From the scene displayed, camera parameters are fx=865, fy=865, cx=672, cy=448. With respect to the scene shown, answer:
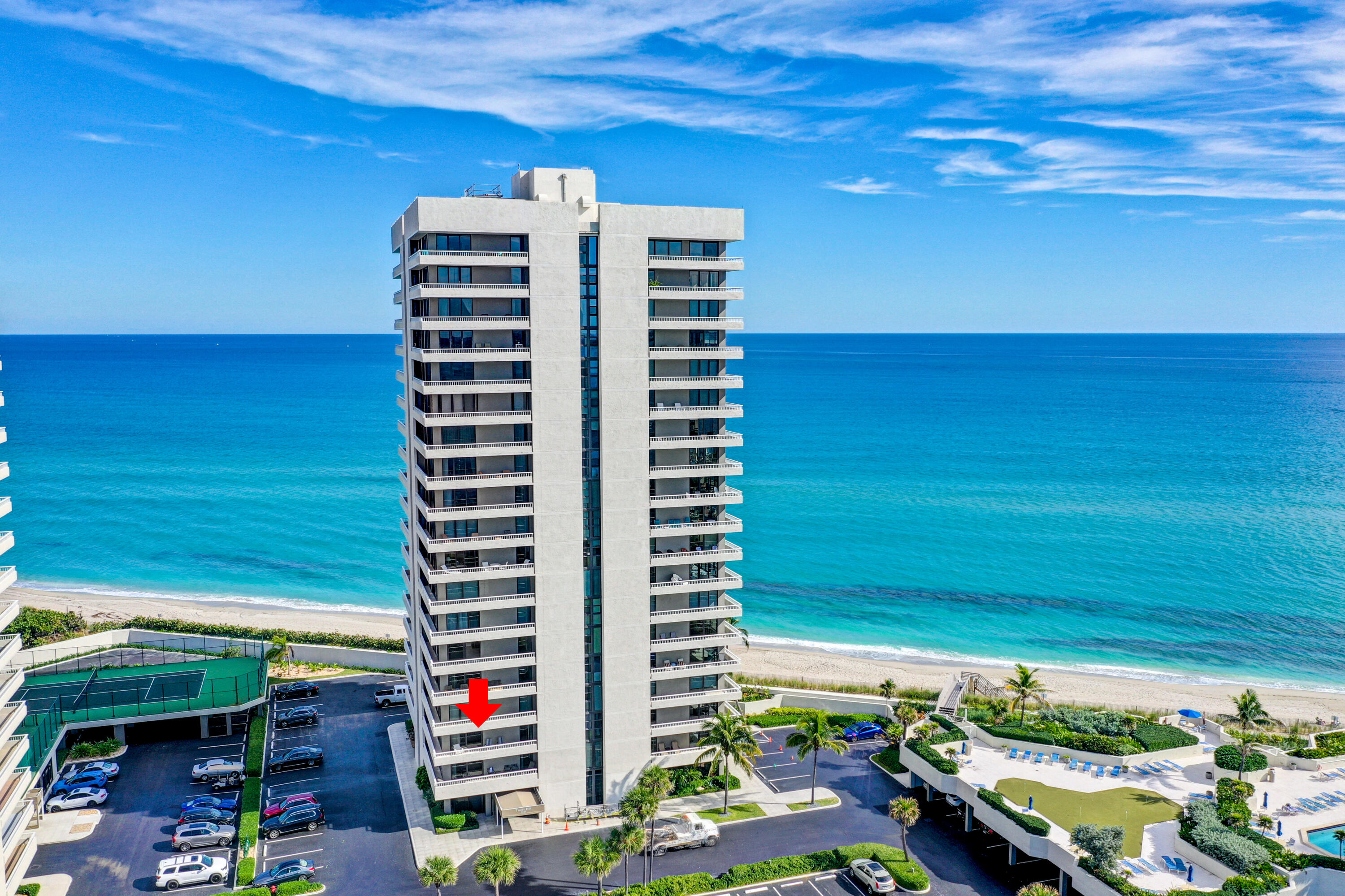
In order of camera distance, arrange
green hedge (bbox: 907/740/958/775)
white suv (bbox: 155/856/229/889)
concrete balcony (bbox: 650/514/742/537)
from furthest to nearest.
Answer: green hedge (bbox: 907/740/958/775)
concrete balcony (bbox: 650/514/742/537)
white suv (bbox: 155/856/229/889)

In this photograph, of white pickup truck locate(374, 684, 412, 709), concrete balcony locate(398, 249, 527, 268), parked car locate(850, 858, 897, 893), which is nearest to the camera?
parked car locate(850, 858, 897, 893)

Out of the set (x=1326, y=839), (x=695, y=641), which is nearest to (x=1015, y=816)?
(x=1326, y=839)

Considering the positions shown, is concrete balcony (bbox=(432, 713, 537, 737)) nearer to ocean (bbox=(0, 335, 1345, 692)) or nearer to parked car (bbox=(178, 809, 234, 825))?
parked car (bbox=(178, 809, 234, 825))

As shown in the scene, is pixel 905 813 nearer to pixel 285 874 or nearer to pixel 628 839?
pixel 628 839

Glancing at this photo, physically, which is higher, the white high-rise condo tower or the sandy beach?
the white high-rise condo tower

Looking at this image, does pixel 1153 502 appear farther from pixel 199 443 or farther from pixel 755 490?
pixel 199 443

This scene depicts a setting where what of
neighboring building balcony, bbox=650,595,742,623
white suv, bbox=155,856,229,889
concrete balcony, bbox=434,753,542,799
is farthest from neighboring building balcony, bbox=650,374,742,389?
white suv, bbox=155,856,229,889
